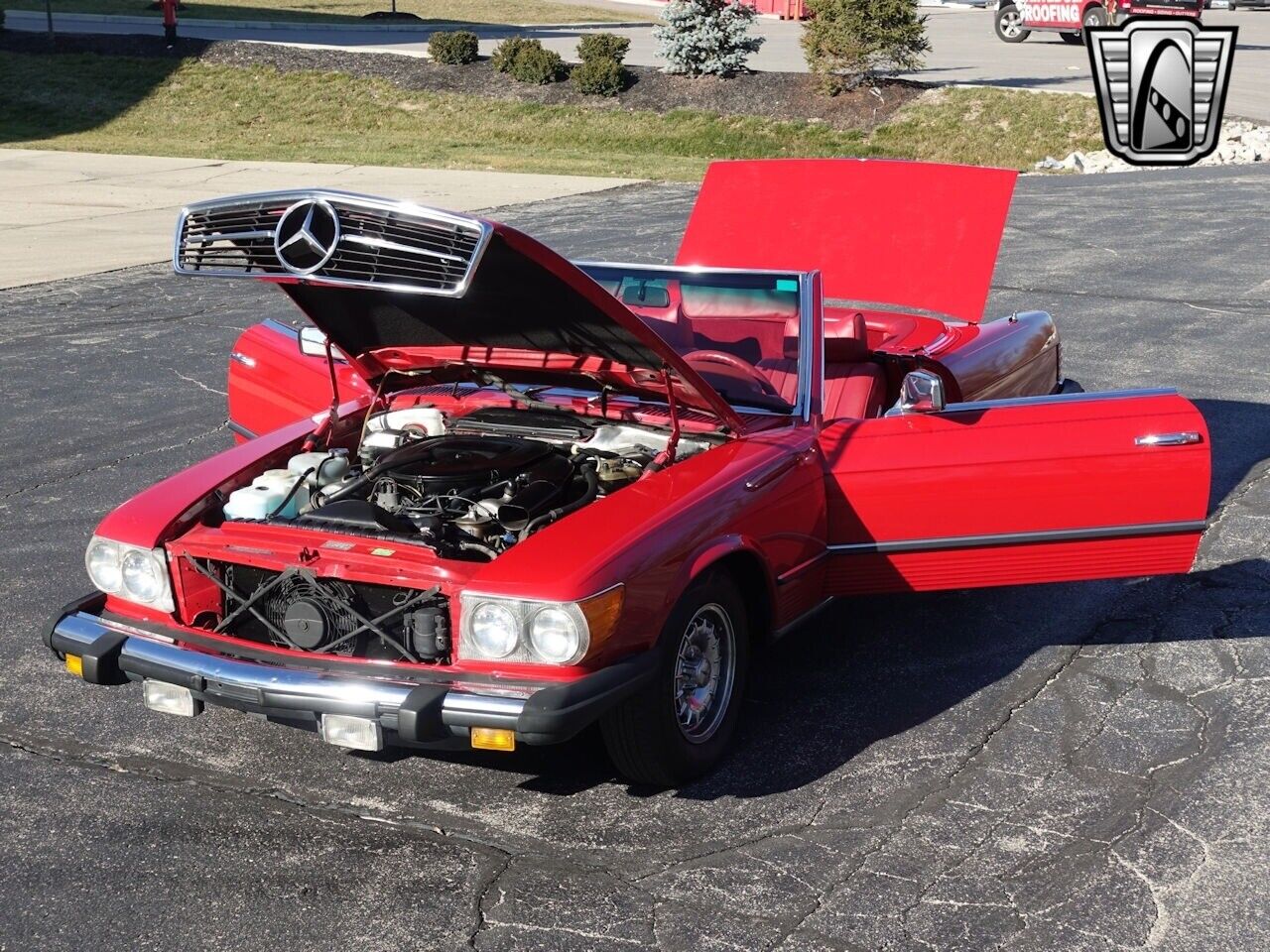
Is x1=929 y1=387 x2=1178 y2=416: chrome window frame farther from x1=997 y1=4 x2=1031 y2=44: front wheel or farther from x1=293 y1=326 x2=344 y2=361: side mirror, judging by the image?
x1=997 y1=4 x2=1031 y2=44: front wheel

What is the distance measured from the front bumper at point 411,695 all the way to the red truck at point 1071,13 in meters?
26.7

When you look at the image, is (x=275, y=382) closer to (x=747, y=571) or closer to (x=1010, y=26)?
(x=747, y=571)

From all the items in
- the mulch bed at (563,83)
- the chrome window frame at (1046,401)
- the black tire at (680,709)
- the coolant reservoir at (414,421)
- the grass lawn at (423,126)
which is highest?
the chrome window frame at (1046,401)

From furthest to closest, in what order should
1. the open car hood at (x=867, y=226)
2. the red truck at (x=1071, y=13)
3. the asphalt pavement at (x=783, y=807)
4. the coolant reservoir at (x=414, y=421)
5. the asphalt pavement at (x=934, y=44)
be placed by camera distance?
the red truck at (x=1071, y=13)
the asphalt pavement at (x=934, y=44)
the open car hood at (x=867, y=226)
the coolant reservoir at (x=414, y=421)
the asphalt pavement at (x=783, y=807)

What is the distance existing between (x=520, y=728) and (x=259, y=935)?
2.89 ft

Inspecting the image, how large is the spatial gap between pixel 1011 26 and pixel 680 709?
3308 cm

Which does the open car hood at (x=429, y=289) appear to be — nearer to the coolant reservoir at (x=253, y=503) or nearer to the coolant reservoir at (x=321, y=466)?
the coolant reservoir at (x=321, y=466)

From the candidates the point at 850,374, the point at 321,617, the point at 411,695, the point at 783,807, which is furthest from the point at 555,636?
the point at 850,374

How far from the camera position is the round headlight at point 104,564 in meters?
5.02

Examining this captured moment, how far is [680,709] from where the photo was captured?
15.9ft

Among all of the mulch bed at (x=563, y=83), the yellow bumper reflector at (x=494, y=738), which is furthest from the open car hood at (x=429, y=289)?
the mulch bed at (x=563, y=83)

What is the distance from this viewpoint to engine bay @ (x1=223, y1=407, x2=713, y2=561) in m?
4.93

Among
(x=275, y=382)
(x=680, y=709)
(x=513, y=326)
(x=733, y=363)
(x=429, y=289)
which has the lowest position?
(x=680, y=709)

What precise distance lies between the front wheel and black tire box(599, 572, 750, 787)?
106 feet
